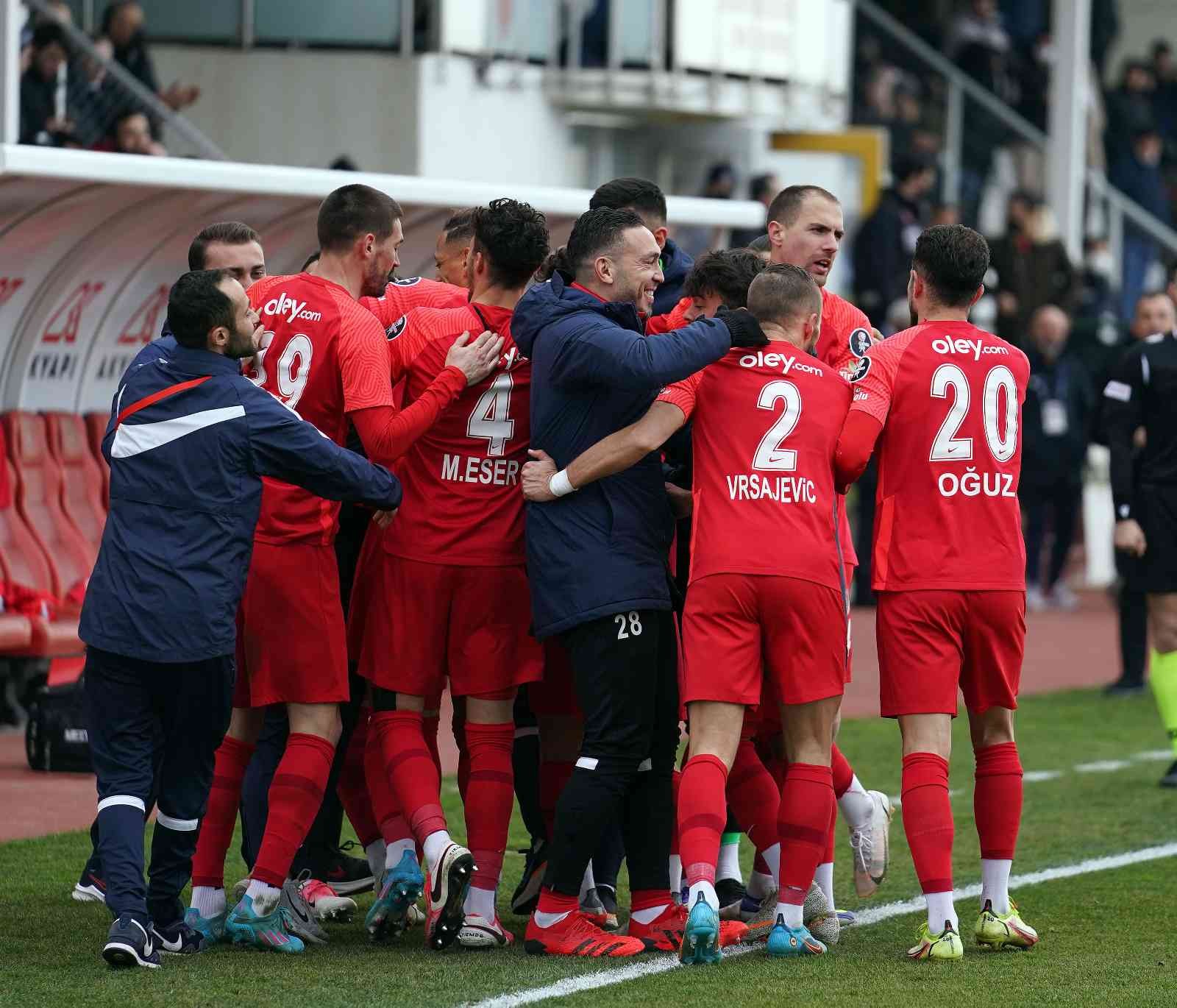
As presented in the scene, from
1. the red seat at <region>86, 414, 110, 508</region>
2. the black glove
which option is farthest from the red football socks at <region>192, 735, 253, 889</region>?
the red seat at <region>86, 414, 110, 508</region>

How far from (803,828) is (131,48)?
10287 millimetres

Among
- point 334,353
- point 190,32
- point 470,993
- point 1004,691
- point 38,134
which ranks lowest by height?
point 470,993

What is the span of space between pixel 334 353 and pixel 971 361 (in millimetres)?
1851

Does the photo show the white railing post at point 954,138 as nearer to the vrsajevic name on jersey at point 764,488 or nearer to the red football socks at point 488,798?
the vrsajevic name on jersey at point 764,488

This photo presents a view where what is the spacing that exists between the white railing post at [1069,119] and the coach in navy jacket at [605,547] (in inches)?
582

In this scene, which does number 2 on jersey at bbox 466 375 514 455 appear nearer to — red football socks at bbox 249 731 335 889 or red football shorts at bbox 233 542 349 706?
red football shorts at bbox 233 542 349 706

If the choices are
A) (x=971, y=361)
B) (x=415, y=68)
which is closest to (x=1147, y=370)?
(x=971, y=361)

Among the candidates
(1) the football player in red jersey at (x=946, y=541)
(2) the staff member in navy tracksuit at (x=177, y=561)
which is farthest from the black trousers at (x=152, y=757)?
(1) the football player in red jersey at (x=946, y=541)

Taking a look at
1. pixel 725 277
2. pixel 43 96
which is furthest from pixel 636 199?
pixel 43 96

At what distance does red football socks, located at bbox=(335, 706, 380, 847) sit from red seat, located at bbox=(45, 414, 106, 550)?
195 inches

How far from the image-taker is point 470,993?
563cm

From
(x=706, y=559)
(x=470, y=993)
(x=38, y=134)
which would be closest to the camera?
(x=470, y=993)

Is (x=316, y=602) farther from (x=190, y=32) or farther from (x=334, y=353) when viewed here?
(x=190, y=32)

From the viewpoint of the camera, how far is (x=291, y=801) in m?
6.25
